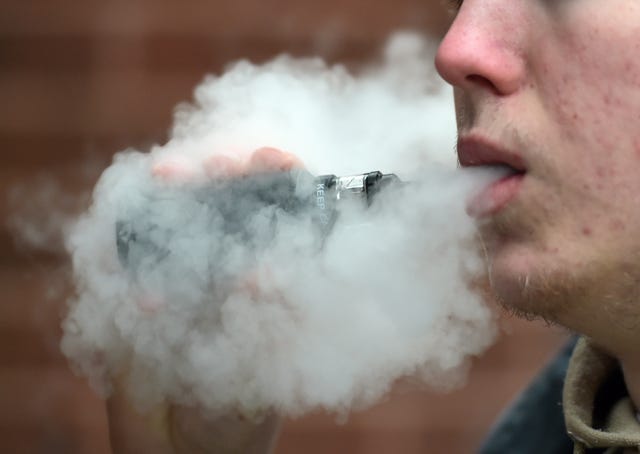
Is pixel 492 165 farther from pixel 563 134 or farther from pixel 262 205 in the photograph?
pixel 262 205

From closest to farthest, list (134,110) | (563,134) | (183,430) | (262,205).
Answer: (563,134) < (262,205) < (183,430) < (134,110)

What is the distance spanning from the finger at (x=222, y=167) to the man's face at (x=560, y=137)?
0.25m

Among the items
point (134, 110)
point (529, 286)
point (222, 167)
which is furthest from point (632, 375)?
point (134, 110)

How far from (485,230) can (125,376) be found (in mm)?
473

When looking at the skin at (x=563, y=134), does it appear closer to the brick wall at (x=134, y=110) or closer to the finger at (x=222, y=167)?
the finger at (x=222, y=167)

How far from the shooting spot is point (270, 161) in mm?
952

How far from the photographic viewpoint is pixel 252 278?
943mm

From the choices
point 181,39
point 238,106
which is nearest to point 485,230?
point 238,106

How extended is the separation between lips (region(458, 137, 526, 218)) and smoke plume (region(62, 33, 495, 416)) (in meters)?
0.02

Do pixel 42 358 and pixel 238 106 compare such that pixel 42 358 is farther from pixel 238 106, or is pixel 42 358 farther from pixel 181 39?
pixel 238 106

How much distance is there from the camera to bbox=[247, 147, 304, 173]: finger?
0.95 meters

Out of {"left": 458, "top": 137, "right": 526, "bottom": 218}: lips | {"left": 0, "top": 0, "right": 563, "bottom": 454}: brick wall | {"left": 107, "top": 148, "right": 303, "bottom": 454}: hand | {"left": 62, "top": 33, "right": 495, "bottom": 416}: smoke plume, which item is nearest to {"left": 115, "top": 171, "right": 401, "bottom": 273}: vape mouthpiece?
{"left": 62, "top": 33, "right": 495, "bottom": 416}: smoke plume

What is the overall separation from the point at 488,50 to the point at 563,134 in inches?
4.1

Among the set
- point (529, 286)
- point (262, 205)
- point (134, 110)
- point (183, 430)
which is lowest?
point (183, 430)
